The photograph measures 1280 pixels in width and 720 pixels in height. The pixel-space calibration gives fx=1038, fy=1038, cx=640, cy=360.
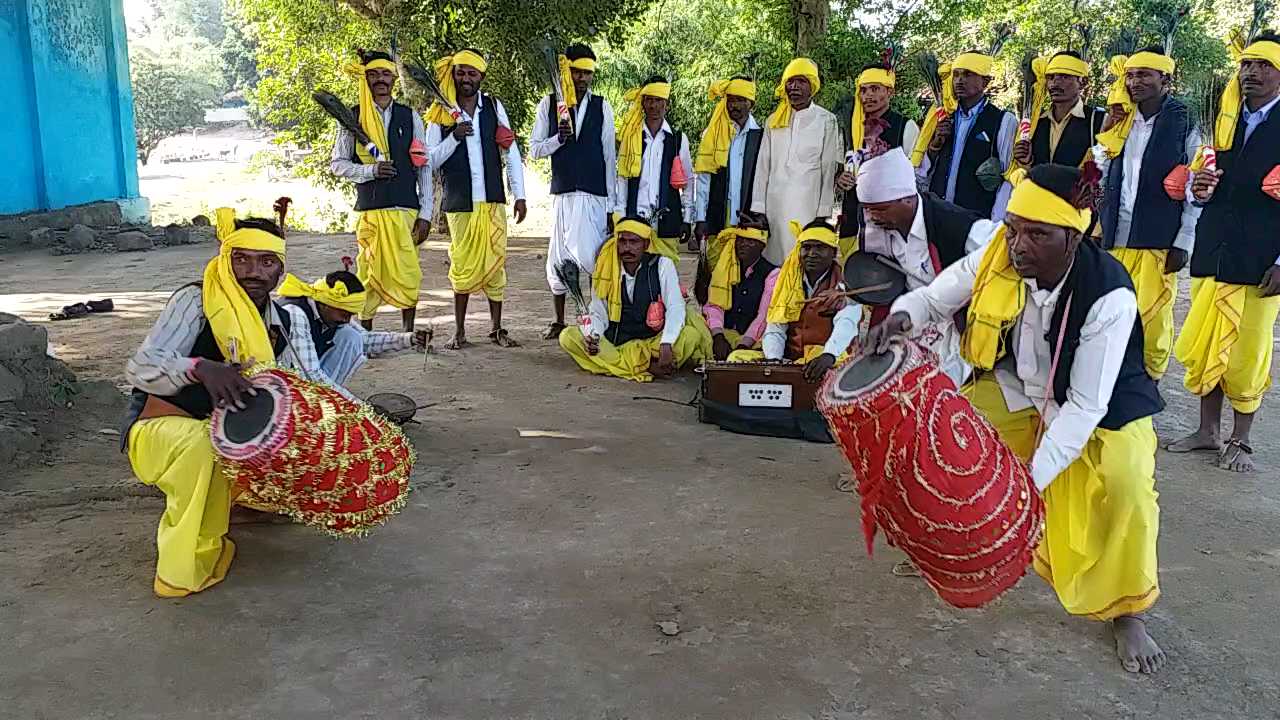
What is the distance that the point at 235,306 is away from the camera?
12.0 ft

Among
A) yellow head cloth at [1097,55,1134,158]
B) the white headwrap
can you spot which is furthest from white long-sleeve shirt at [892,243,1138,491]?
yellow head cloth at [1097,55,1134,158]

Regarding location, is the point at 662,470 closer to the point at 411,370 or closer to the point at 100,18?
the point at 411,370

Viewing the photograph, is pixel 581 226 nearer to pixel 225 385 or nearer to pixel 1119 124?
pixel 1119 124

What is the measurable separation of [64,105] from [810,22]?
982 cm

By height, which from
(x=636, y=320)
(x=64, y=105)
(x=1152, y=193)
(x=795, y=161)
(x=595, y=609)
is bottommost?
(x=595, y=609)

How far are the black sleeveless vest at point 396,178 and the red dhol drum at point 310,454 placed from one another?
158 inches

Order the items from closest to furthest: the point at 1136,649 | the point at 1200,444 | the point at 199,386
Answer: the point at 1136,649
the point at 199,386
the point at 1200,444

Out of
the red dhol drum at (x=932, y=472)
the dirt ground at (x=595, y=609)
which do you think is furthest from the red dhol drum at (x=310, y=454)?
the red dhol drum at (x=932, y=472)

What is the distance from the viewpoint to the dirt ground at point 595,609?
118 inches

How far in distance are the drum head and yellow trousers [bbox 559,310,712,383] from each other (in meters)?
2.50

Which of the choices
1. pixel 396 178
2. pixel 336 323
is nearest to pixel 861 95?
pixel 396 178

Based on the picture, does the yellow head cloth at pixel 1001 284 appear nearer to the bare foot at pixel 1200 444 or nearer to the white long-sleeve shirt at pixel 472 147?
the bare foot at pixel 1200 444

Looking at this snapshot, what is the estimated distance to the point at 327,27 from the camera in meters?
14.4

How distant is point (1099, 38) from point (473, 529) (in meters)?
13.2
